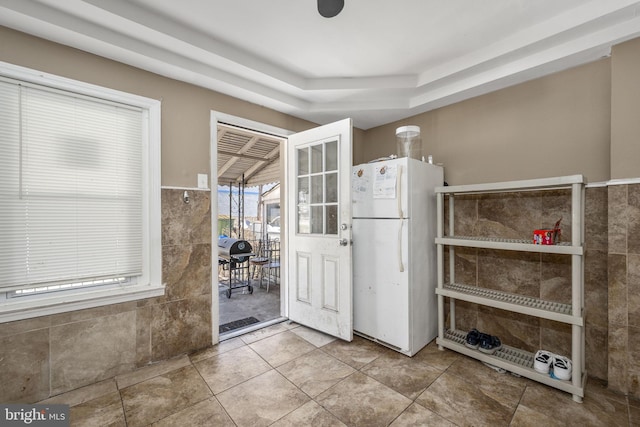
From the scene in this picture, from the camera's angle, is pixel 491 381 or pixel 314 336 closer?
pixel 491 381

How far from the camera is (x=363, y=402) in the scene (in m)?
1.79

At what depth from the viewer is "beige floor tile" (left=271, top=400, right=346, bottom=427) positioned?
1.61 m

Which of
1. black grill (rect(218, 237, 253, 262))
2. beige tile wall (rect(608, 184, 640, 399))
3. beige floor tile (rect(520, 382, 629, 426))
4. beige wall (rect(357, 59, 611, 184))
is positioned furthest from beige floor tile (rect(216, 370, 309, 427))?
black grill (rect(218, 237, 253, 262))

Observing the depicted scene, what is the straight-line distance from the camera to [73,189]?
75.6 inches

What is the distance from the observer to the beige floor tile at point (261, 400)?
167 centimetres

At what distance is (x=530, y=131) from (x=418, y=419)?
2.40m

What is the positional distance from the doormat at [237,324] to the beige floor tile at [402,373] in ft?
5.14

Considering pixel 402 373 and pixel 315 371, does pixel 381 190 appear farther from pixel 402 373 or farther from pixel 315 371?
pixel 315 371

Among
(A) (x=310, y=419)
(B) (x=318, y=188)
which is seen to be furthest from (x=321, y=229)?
(A) (x=310, y=419)

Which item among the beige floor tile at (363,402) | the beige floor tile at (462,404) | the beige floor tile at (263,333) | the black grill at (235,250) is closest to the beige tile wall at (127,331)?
the beige floor tile at (263,333)

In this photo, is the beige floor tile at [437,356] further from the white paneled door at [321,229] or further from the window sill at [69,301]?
the window sill at [69,301]

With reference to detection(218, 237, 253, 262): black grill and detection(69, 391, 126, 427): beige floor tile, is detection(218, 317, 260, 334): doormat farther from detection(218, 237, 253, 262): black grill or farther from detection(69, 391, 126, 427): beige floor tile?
detection(218, 237, 253, 262): black grill

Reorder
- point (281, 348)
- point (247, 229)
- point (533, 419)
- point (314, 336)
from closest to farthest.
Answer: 1. point (533, 419)
2. point (281, 348)
3. point (314, 336)
4. point (247, 229)

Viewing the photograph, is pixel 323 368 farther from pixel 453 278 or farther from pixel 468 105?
pixel 468 105
